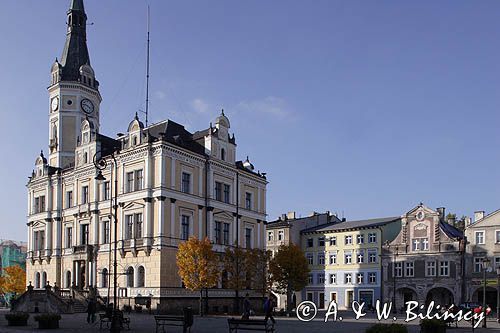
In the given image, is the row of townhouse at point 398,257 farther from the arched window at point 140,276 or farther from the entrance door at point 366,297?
the arched window at point 140,276

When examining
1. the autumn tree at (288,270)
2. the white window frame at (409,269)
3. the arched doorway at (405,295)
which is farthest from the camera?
the arched doorway at (405,295)

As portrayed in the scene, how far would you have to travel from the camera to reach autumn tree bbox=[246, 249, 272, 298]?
55844 mm

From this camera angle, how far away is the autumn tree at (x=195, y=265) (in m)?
49.7

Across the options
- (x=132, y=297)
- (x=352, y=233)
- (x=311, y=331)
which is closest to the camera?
(x=311, y=331)

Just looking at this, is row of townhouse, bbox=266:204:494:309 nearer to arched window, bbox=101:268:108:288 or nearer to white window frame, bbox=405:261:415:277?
white window frame, bbox=405:261:415:277

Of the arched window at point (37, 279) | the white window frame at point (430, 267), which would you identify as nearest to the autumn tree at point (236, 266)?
the arched window at point (37, 279)

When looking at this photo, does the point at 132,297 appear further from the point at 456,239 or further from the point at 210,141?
the point at 456,239

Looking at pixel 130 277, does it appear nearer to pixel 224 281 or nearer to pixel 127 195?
pixel 127 195

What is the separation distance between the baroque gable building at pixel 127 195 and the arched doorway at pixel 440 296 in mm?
19811

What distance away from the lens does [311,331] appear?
3106 cm

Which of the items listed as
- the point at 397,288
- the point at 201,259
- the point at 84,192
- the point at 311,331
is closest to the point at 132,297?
the point at 201,259

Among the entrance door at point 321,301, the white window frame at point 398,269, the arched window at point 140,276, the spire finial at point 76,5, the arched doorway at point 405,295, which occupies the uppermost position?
the spire finial at point 76,5

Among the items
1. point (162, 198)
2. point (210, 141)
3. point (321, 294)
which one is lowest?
point (321, 294)

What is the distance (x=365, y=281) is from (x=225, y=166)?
1017 inches
